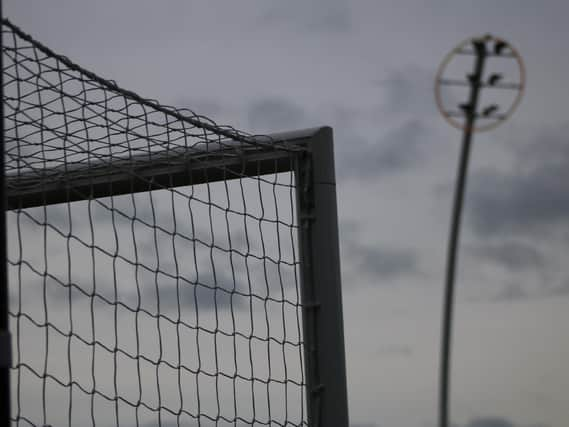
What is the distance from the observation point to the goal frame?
3422 millimetres

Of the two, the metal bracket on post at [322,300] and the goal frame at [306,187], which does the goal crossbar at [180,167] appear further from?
the metal bracket on post at [322,300]

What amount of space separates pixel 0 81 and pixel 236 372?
5.24ft

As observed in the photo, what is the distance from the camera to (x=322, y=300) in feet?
11.2

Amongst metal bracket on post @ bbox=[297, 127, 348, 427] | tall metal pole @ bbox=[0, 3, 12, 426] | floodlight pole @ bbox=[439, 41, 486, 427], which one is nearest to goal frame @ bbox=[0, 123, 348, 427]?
metal bracket on post @ bbox=[297, 127, 348, 427]

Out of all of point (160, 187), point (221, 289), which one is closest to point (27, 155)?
point (160, 187)

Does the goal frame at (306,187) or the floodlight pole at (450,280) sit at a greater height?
the floodlight pole at (450,280)

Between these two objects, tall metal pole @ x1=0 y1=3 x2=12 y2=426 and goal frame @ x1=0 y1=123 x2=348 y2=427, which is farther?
goal frame @ x1=0 y1=123 x2=348 y2=427

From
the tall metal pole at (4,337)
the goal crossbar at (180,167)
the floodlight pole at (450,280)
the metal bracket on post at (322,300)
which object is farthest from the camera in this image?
the goal crossbar at (180,167)

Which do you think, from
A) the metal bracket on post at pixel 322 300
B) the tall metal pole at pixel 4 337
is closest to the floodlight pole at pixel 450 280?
the tall metal pole at pixel 4 337

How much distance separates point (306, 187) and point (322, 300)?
1.39ft

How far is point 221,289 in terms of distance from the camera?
3.57 metres

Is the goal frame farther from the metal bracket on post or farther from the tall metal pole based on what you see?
the tall metal pole

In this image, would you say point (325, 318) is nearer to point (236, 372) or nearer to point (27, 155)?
point (236, 372)

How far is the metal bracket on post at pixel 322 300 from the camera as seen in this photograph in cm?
341
